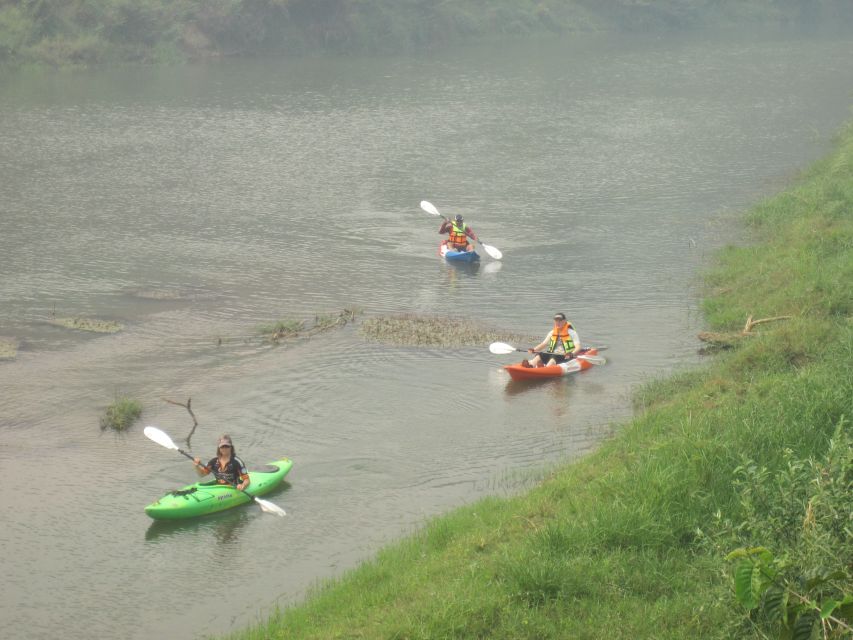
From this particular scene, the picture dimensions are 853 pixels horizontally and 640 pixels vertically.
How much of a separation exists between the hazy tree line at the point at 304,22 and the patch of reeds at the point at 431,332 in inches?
1452

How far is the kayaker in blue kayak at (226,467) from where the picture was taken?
13.5m

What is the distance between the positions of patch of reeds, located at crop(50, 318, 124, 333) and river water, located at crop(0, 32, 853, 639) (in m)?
0.23

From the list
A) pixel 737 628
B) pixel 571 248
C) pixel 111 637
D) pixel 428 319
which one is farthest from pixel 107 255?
pixel 737 628

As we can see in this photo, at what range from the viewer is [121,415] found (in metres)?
15.8

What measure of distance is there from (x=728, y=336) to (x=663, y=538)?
8.78 metres

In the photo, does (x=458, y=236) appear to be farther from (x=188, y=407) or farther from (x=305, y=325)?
(x=188, y=407)

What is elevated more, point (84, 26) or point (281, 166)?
point (84, 26)

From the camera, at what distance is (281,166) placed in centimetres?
3419

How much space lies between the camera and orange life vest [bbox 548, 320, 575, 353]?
59.0 feet

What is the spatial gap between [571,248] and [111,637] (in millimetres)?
16905

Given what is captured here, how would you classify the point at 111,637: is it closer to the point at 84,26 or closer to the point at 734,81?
the point at 734,81

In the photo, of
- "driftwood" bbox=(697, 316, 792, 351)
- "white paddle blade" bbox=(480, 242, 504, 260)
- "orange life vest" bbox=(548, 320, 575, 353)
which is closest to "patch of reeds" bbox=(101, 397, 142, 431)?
"orange life vest" bbox=(548, 320, 575, 353)

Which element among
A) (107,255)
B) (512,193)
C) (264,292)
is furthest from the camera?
(512,193)

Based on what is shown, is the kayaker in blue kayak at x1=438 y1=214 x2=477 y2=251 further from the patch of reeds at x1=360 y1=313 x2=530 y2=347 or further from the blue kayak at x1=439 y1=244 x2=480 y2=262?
the patch of reeds at x1=360 y1=313 x2=530 y2=347
